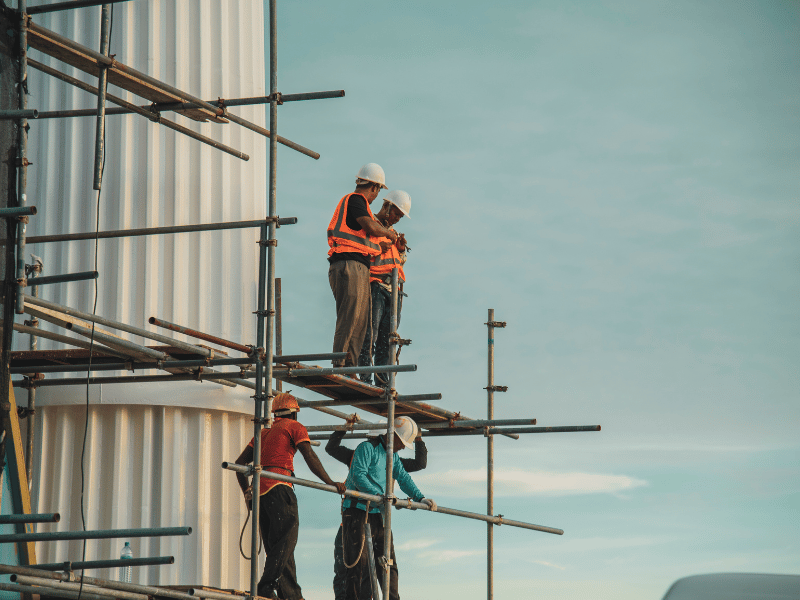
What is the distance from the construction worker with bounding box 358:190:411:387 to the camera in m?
13.5

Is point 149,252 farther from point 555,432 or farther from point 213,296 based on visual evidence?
point 555,432

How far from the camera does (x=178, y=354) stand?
11.7 metres

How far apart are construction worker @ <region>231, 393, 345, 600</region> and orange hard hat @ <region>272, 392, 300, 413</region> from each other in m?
0.17

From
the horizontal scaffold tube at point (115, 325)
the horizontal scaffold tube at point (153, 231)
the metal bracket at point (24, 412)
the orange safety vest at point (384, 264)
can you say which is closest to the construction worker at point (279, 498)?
the horizontal scaffold tube at point (115, 325)

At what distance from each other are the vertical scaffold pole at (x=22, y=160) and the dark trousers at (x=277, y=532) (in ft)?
11.3

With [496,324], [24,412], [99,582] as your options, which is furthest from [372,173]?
[99,582]

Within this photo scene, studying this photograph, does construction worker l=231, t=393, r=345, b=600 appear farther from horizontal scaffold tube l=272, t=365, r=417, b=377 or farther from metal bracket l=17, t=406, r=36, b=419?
metal bracket l=17, t=406, r=36, b=419

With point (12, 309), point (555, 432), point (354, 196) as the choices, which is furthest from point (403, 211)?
point (12, 309)

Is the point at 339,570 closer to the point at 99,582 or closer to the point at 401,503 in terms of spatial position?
the point at 401,503

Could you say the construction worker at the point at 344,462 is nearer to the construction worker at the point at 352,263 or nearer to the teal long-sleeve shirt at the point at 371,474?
the teal long-sleeve shirt at the point at 371,474

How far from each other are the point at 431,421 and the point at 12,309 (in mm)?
6469

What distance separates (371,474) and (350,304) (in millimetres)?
1898

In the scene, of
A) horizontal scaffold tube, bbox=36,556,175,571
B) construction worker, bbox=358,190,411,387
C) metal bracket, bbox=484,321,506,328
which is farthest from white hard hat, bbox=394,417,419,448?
horizontal scaffold tube, bbox=36,556,175,571

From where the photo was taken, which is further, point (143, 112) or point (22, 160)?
point (143, 112)
